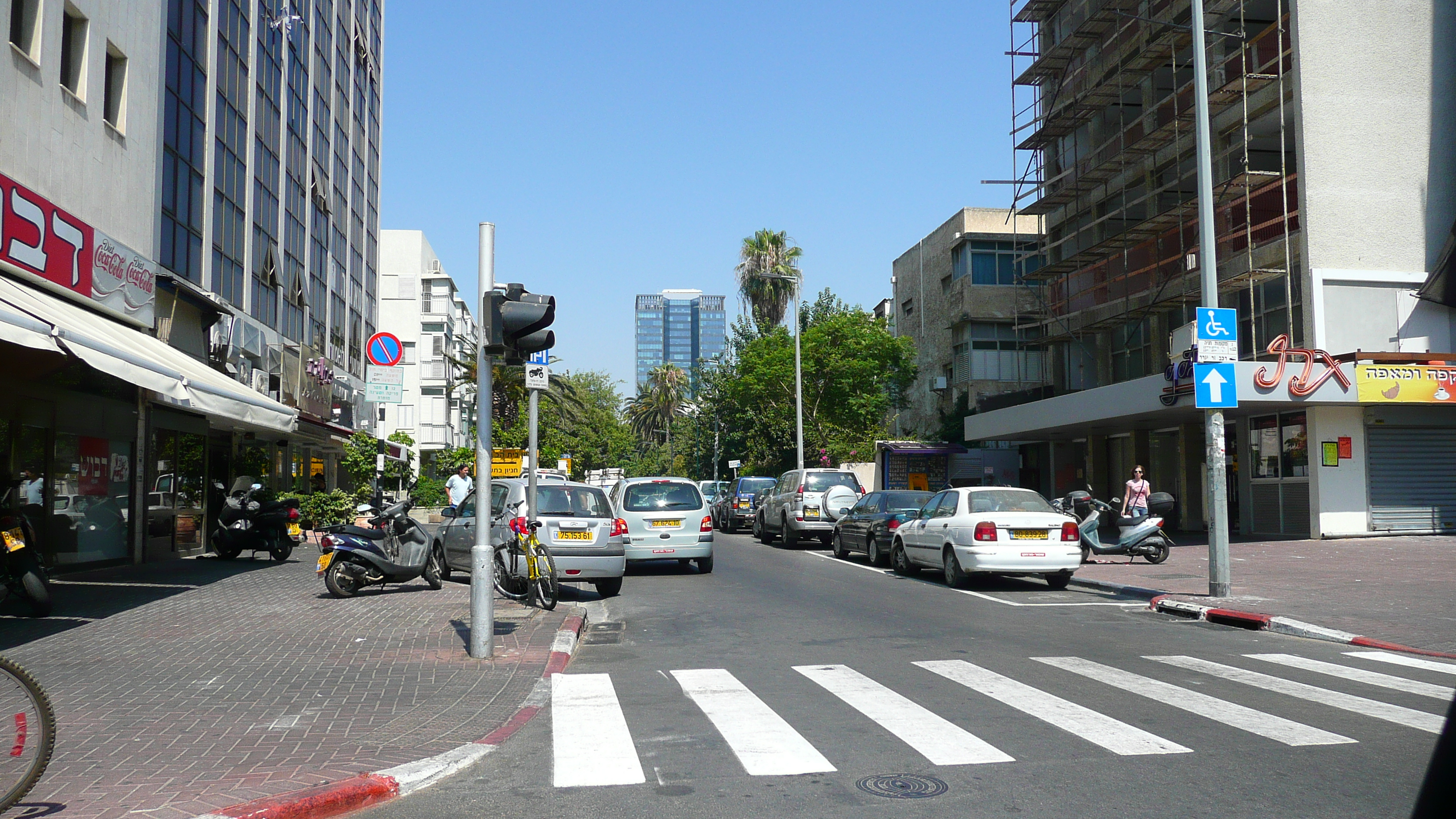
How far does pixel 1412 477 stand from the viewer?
2392 cm

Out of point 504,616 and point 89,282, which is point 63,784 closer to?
point 504,616

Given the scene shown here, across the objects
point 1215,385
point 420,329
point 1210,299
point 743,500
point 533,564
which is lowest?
point 533,564

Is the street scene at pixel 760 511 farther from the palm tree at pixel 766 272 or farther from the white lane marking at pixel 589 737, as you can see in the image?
the palm tree at pixel 766 272

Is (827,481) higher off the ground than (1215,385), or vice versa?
(1215,385)

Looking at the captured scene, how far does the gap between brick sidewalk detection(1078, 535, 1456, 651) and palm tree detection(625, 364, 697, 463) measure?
256ft

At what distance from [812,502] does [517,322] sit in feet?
56.7

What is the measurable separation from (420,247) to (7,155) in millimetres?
56372

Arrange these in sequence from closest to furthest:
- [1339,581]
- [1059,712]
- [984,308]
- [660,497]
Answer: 1. [1059,712]
2. [1339,581]
3. [660,497]
4. [984,308]

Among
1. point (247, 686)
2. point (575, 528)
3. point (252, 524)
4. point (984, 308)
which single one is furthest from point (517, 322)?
point (984, 308)

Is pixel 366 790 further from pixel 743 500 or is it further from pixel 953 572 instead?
pixel 743 500

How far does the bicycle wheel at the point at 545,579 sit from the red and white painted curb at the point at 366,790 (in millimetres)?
5636

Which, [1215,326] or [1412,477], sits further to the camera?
[1412,477]

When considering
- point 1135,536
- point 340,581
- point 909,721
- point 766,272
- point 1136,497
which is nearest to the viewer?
point 909,721

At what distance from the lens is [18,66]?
13000 millimetres
